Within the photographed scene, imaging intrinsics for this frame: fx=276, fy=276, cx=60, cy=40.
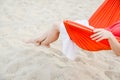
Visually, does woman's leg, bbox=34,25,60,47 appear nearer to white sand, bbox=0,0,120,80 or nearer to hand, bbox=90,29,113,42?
white sand, bbox=0,0,120,80

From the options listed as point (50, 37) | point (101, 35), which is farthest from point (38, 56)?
point (101, 35)

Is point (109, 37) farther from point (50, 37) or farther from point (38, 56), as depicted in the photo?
point (38, 56)

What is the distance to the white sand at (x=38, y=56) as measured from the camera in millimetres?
1962

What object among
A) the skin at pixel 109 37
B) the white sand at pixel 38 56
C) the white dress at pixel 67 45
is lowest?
the white sand at pixel 38 56

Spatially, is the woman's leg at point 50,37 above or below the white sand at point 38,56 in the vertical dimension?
above

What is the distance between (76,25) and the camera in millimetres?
1801

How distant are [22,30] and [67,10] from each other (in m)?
0.78

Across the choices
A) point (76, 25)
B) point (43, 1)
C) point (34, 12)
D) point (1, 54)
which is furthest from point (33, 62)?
point (43, 1)

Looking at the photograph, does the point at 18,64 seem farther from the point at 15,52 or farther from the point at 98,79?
the point at 98,79

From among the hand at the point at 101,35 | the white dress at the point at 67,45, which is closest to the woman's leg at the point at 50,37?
the white dress at the point at 67,45

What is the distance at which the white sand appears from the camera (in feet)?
6.44

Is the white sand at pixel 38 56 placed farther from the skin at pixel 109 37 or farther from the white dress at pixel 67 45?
the skin at pixel 109 37

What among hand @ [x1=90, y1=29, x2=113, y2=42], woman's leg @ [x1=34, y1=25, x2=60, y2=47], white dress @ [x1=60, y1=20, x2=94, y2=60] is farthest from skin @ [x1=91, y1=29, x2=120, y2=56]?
Answer: woman's leg @ [x1=34, y1=25, x2=60, y2=47]

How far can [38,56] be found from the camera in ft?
7.07
